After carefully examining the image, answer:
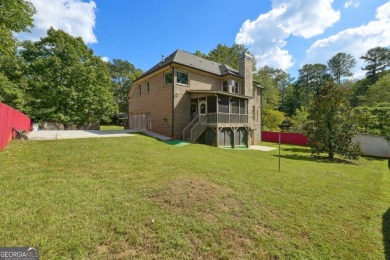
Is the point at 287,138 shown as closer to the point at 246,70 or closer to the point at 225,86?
the point at 246,70

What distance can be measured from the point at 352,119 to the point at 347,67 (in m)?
63.7

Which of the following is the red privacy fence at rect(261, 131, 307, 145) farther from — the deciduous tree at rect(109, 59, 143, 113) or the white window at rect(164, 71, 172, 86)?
the deciduous tree at rect(109, 59, 143, 113)

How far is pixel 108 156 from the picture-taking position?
8867 millimetres

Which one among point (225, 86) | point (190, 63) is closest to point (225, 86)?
point (225, 86)

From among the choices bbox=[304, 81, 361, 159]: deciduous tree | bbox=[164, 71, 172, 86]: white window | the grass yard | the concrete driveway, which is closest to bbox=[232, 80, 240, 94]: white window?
bbox=[164, 71, 172, 86]: white window

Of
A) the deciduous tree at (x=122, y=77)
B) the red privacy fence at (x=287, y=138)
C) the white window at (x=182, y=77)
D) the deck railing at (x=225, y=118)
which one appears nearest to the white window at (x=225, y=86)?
the deck railing at (x=225, y=118)

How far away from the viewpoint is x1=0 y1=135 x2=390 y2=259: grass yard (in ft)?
11.3

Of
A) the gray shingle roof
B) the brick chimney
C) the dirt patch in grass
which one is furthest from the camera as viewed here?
the brick chimney

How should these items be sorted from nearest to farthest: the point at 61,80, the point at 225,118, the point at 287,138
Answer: the point at 225,118 < the point at 61,80 < the point at 287,138

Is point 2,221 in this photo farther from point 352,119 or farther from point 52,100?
point 52,100

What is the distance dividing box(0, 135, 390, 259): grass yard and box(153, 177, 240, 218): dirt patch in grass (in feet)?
0.09

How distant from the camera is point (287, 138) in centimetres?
2922

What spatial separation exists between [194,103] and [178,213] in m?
15.5

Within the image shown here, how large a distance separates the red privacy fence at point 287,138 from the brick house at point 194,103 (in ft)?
35.6
